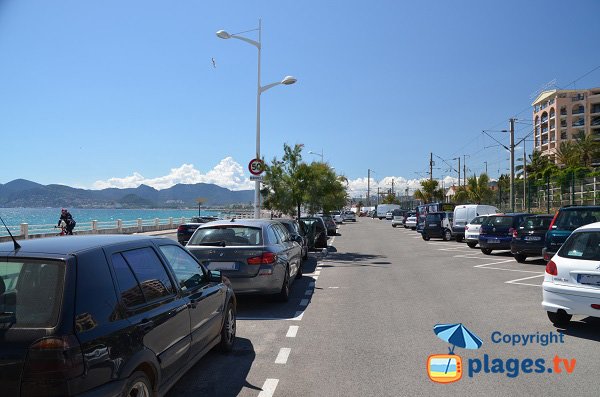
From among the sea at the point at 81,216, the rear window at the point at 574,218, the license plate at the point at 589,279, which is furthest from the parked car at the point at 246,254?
the rear window at the point at 574,218

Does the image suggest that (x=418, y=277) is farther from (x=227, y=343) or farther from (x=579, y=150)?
(x=579, y=150)

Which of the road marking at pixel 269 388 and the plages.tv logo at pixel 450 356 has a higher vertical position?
the plages.tv logo at pixel 450 356

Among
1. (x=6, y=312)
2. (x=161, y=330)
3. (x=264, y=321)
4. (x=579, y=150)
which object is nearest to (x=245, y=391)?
(x=161, y=330)

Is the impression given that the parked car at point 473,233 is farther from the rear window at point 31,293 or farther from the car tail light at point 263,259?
the rear window at point 31,293

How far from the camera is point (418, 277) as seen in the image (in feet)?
42.7

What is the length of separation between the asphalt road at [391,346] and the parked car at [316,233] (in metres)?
9.03

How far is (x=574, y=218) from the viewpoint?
1344 cm

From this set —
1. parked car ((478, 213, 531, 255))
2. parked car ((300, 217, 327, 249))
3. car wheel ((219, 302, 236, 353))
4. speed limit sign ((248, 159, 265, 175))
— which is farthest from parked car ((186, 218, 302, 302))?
parked car ((478, 213, 531, 255))

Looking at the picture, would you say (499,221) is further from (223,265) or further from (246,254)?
(223,265)

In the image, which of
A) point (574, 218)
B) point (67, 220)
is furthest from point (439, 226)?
point (67, 220)

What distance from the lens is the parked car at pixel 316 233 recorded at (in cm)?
2103

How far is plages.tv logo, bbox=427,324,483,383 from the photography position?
207 inches

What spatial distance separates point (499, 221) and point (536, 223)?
3158mm

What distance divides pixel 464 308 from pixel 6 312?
740cm
